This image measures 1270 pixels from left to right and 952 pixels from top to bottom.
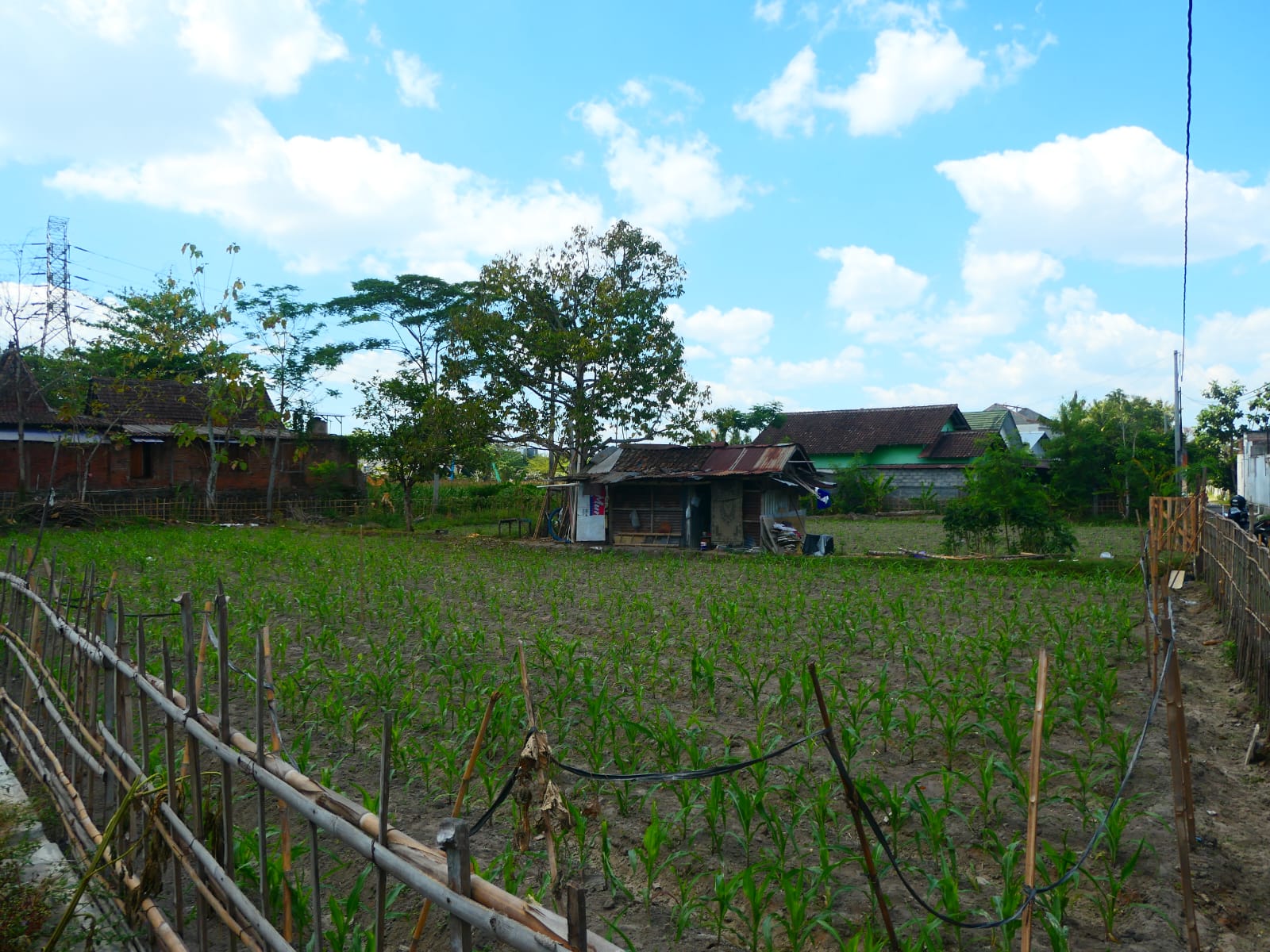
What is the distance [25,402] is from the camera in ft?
103

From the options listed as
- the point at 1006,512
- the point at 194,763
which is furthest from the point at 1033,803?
the point at 1006,512

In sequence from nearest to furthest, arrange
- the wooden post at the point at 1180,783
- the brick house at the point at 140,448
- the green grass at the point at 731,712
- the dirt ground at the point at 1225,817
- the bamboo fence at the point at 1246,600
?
1. the wooden post at the point at 1180,783
2. the dirt ground at the point at 1225,817
3. the green grass at the point at 731,712
4. the bamboo fence at the point at 1246,600
5. the brick house at the point at 140,448

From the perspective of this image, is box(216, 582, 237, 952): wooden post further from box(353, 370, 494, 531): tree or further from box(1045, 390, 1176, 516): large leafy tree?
box(1045, 390, 1176, 516): large leafy tree

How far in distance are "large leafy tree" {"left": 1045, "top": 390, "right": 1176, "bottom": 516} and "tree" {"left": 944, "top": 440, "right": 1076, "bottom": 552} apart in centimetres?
1344

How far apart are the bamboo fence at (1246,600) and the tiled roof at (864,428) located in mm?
30987

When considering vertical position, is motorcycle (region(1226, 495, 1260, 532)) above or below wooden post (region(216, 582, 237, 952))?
above

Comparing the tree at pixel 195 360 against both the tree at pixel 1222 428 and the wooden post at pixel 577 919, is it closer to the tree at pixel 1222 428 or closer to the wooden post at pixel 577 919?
the wooden post at pixel 577 919

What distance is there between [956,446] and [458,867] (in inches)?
1671

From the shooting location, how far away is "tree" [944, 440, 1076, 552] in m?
20.4

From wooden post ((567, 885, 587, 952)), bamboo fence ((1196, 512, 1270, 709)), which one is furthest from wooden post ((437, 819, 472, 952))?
bamboo fence ((1196, 512, 1270, 709))

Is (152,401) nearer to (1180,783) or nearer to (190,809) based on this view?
(190,809)

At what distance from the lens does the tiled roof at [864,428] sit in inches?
1719

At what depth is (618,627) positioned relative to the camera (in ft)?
37.5

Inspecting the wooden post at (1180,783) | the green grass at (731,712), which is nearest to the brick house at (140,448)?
the green grass at (731,712)
